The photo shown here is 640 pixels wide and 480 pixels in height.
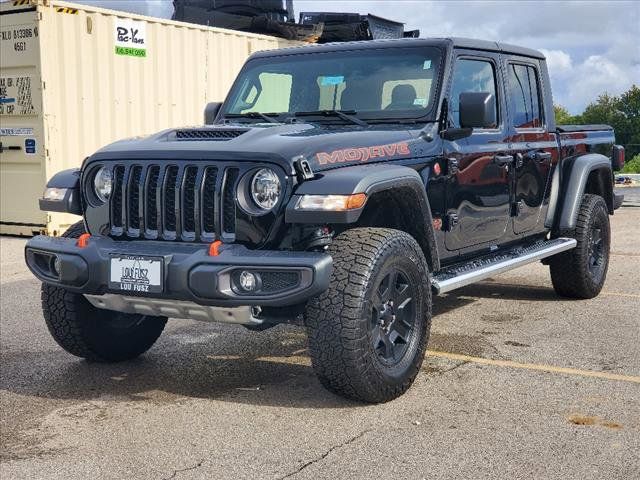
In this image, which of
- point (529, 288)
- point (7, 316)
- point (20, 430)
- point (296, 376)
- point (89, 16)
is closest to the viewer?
point (20, 430)

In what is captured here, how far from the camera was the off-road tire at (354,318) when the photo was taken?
4211 millimetres

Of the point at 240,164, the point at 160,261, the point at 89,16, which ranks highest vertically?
the point at 89,16

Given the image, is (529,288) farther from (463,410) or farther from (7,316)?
(7,316)

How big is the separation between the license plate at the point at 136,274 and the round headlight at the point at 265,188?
0.54 m

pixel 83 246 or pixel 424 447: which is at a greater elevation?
pixel 83 246

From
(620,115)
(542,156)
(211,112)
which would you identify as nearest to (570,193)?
(542,156)

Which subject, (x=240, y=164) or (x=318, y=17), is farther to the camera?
(x=318, y=17)

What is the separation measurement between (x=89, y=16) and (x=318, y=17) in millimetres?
4893

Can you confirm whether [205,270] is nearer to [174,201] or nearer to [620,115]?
[174,201]

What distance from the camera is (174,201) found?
455 cm

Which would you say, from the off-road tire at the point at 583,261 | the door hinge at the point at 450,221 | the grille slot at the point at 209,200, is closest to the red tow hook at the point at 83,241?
the grille slot at the point at 209,200

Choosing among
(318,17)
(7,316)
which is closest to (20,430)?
(7,316)

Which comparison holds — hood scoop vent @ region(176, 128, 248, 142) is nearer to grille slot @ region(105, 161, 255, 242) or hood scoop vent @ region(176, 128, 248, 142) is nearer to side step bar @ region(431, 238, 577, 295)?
grille slot @ region(105, 161, 255, 242)

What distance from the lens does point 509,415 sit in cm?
433
